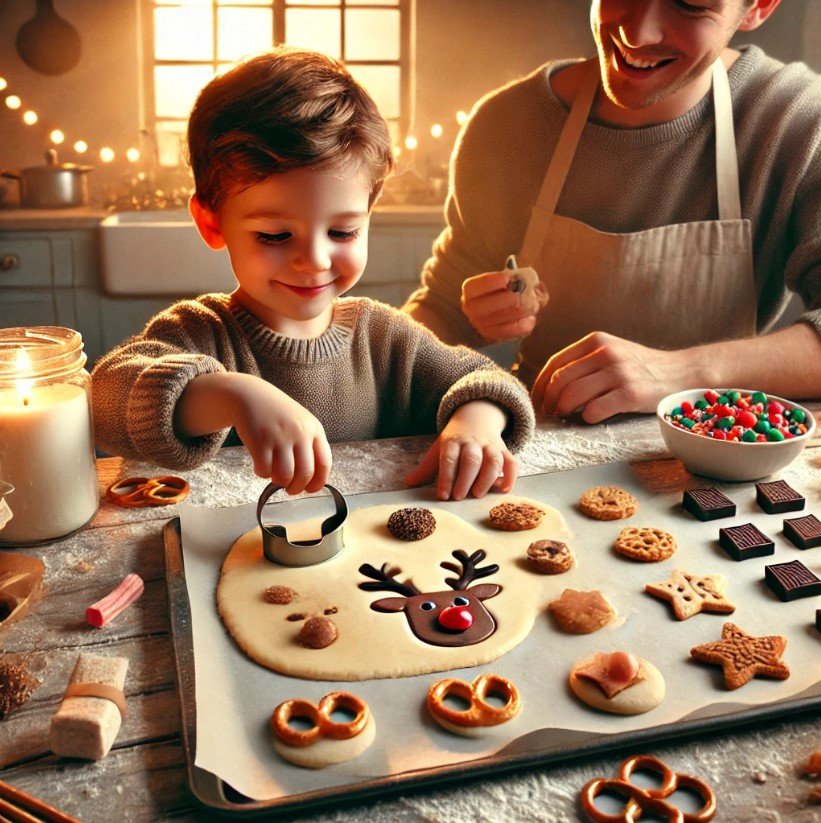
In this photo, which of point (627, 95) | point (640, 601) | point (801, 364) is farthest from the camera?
point (627, 95)

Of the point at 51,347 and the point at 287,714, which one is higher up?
the point at 51,347

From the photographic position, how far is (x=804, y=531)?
0.96 meters

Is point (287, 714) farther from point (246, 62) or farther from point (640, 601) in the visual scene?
point (246, 62)

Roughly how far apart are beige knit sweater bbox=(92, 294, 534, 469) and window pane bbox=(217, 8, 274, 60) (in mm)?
3054

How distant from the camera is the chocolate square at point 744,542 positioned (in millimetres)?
922

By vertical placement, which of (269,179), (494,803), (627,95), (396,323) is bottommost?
(494,803)

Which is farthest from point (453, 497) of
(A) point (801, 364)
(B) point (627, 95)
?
(B) point (627, 95)

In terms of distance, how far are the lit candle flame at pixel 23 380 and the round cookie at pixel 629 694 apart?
62cm

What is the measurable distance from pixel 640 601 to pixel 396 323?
61 centimetres

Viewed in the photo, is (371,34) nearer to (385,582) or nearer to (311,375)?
(311,375)

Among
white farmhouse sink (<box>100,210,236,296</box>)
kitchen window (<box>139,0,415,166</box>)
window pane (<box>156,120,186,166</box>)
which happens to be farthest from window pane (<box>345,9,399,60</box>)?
white farmhouse sink (<box>100,210,236,296</box>)

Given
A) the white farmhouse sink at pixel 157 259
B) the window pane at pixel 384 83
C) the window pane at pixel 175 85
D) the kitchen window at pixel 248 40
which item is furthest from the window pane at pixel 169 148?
the window pane at pixel 384 83

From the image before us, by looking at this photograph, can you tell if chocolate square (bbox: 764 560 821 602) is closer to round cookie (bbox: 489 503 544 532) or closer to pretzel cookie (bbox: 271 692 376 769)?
round cookie (bbox: 489 503 544 532)

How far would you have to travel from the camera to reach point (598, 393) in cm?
132
